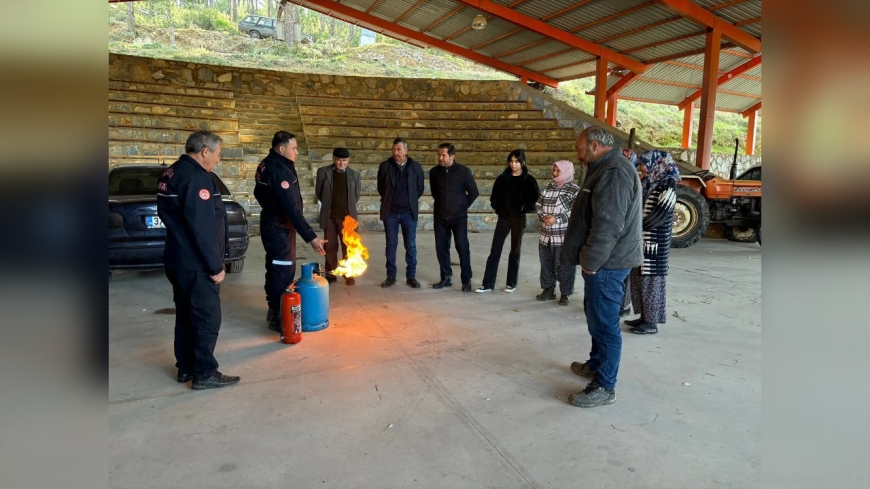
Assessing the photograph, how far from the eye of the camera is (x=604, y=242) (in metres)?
3.01

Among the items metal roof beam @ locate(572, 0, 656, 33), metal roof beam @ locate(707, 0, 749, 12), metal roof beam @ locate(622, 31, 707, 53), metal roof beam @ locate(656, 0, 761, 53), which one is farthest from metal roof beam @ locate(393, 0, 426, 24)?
metal roof beam @ locate(707, 0, 749, 12)

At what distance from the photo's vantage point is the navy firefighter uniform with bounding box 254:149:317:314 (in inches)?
163

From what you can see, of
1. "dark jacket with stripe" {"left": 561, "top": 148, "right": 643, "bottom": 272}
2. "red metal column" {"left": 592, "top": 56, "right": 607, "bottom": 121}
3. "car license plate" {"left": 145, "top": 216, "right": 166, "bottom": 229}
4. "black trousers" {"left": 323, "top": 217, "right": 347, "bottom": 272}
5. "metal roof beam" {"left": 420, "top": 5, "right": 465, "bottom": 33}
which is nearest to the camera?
"dark jacket with stripe" {"left": 561, "top": 148, "right": 643, "bottom": 272}

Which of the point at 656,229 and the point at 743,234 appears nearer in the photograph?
the point at 656,229

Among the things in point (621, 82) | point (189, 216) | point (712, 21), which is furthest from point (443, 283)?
point (621, 82)

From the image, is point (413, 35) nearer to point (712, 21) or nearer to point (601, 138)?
point (712, 21)

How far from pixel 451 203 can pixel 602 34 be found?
1092 cm

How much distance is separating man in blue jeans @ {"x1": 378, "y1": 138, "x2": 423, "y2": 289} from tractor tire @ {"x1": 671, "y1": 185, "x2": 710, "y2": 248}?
200 inches

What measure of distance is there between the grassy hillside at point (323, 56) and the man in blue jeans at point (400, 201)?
670 inches

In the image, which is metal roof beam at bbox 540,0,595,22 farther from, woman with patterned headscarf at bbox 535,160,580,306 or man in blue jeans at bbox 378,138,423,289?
woman with patterned headscarf at bbox 535,160,580,306

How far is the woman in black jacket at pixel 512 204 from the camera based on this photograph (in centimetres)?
566

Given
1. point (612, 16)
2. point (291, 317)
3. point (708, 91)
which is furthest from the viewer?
point (612, 16)

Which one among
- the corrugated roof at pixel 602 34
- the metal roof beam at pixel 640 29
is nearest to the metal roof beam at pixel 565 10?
the corrugated roof at pixel 602 34

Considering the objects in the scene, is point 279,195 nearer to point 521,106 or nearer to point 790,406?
point 790,406
